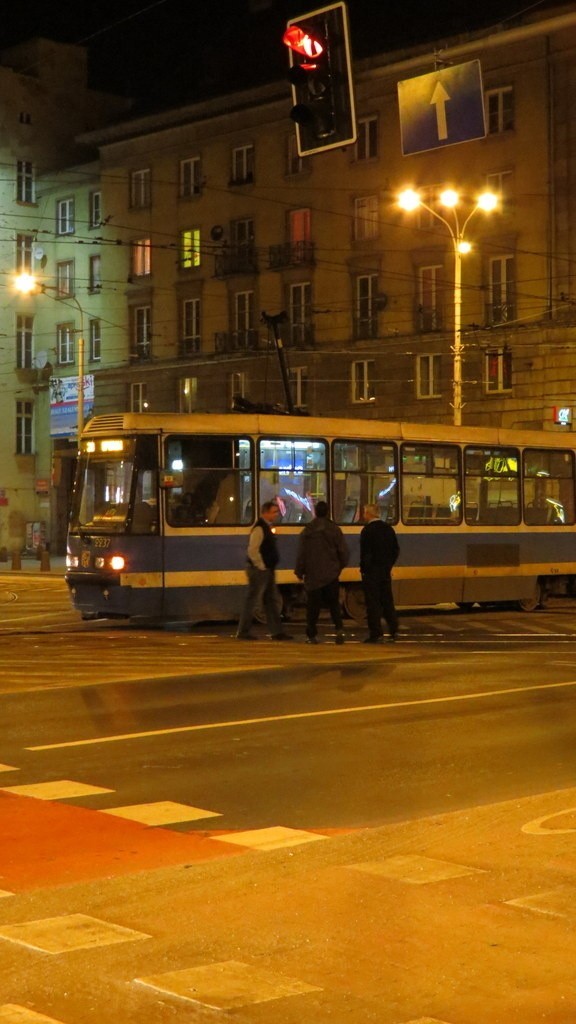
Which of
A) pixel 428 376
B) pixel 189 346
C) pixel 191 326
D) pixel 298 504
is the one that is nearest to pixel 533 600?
pixel 298 504

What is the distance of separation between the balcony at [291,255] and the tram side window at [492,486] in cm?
2571

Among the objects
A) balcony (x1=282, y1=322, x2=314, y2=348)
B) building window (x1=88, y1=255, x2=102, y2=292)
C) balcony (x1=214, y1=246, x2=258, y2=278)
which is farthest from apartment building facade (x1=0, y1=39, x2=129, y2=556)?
balcony (x1=282, y1=322, x2=314, y2=348)

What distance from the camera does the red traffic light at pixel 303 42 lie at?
13.2m

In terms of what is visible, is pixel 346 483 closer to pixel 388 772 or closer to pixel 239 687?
pixel 239 687

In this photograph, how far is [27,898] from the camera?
6434 mm

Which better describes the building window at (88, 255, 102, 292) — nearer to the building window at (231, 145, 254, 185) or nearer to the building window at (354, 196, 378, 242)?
the building window at (231, 145, 254, 185)

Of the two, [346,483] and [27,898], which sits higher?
[346,483]

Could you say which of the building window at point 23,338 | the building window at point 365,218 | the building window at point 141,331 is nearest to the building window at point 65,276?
the building window at point 23,338

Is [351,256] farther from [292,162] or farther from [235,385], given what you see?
[235,385]

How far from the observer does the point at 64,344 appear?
63.2 meters

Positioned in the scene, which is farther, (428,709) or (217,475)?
(217,475)

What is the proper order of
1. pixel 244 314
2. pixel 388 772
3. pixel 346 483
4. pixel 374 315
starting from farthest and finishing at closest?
pixel 244 314 → pixel 374 315 → pixel 346 483 → pixel 388 772

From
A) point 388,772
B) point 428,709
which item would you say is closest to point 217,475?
point 428,709

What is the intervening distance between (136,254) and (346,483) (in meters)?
35.5
